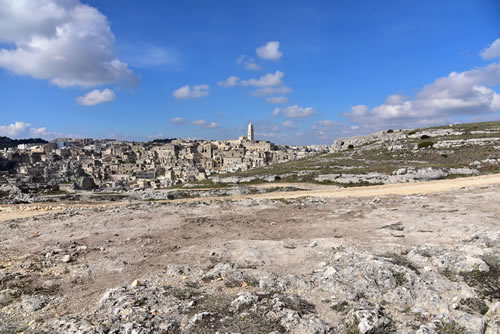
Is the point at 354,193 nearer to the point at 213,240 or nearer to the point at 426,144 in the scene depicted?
the point at 213,240

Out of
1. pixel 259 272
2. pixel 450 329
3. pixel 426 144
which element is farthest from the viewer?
pixel 426 144

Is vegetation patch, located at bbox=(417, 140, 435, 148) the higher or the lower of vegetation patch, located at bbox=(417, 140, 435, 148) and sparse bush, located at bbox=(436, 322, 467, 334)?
the higher

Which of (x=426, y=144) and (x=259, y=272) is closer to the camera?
(x=259, y=272)

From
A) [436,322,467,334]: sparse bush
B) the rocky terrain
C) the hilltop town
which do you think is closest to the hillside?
the rocky terrain

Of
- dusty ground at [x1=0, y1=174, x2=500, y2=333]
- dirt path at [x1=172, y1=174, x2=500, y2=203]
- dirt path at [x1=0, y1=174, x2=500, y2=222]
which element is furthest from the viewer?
dirt path at [x1=172, y1=174, x2=500, y2=203]

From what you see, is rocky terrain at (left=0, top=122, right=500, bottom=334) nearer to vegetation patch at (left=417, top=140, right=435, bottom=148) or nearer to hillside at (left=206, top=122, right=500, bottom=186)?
hillside at (left=206, top=122, right=500, bottom=186)

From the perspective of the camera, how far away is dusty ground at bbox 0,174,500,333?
28.9ft

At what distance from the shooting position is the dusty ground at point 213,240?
880 centimetres

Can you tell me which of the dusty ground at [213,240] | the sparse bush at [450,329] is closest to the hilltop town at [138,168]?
the dusty ground at [213,240]

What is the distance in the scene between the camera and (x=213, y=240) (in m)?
12.6

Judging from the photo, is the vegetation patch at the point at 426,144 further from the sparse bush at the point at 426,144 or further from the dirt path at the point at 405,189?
the dirt path at the point at 405,189

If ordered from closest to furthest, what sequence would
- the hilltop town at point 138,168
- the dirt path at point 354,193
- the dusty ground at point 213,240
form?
the dusty ground at point 213,240 < the dirt path at point 354,193 < the hilltop town at point 138,168

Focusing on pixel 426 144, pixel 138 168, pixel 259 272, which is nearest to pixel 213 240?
pixel 259 272

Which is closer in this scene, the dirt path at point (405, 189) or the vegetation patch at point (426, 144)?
the dirt path at point (405, 189)
